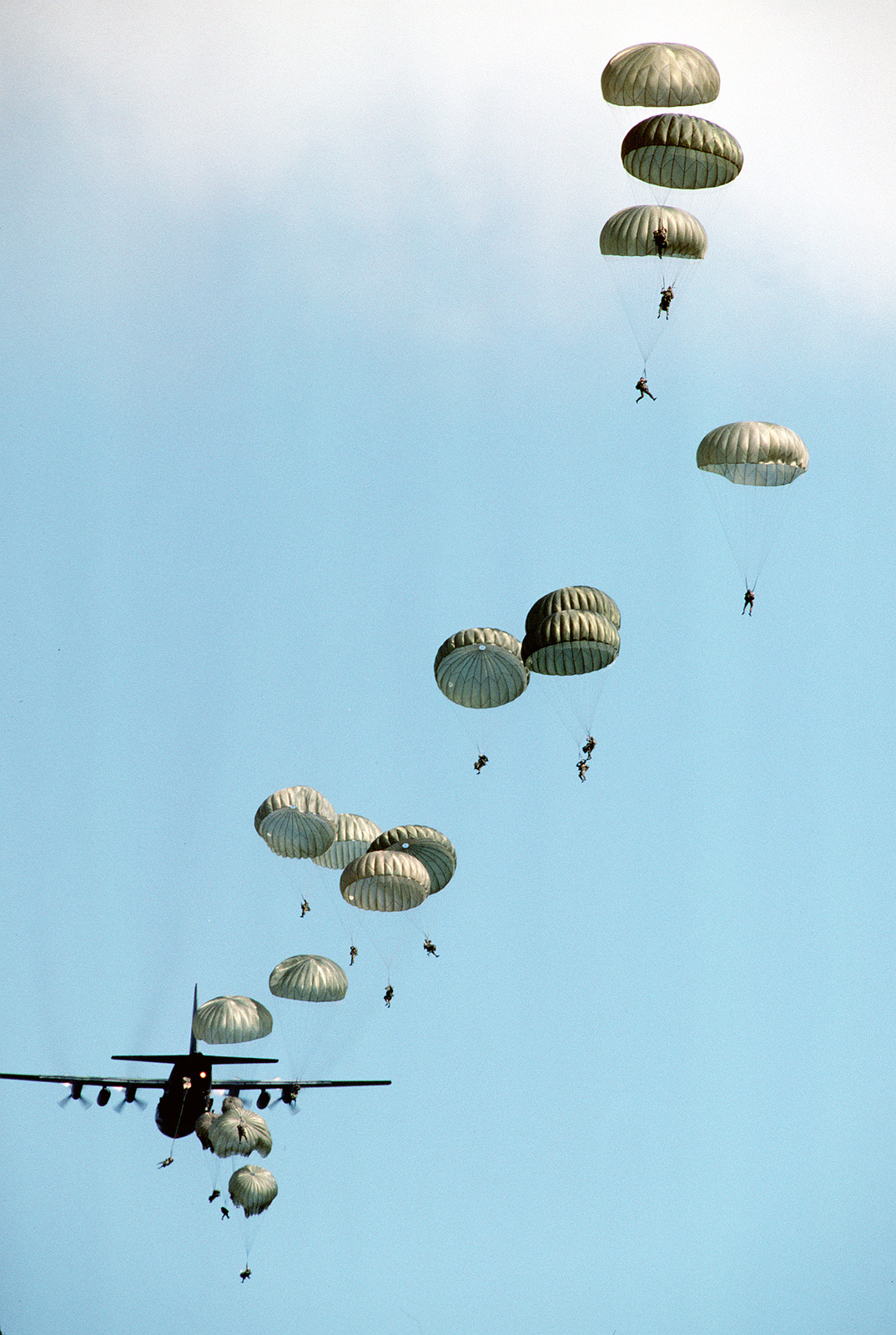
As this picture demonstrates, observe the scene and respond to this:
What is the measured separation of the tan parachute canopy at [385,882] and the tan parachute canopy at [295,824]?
10.9 ft

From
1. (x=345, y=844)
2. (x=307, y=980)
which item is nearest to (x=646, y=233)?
(x=345, y=844)

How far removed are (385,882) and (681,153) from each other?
20110 millimetres

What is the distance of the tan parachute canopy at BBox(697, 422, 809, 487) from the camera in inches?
1649

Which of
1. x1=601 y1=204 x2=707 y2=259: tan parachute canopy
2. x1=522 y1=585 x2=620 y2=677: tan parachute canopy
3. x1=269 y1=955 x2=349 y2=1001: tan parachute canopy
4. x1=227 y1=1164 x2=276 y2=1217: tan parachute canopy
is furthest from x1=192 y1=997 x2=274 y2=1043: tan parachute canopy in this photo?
x1=601 y1=204 x2=707 y2=259: tan parachute canopy

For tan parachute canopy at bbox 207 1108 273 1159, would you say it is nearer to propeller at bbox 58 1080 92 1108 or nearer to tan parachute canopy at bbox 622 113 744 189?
propeller at bbox 58 1080 92 1108

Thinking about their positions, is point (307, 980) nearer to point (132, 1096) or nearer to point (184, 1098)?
point (184, 1098)

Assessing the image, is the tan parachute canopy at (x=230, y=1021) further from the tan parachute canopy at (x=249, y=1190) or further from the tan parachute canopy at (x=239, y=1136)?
the tan parachute canopy at (x=249, y=1190)

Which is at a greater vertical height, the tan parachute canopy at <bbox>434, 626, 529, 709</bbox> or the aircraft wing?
the tan parachute canopy at <bbox>434, 626, 529, 709</bbox>

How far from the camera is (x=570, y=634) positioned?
40625 mm

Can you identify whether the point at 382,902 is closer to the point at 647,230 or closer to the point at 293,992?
the point at 293,992

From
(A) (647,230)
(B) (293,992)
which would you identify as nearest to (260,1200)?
(B) (293,992)

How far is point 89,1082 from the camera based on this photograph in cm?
6588

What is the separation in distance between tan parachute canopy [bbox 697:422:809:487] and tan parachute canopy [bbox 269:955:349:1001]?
1912 centimetres

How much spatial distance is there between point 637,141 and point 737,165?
110 inches
